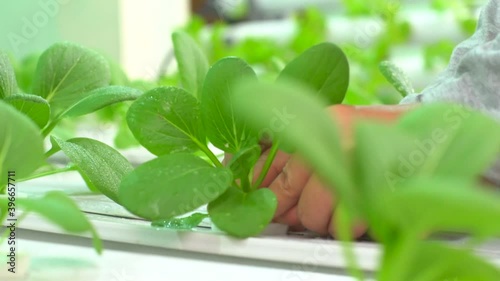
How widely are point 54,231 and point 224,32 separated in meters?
1.17

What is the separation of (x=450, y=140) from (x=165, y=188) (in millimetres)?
118

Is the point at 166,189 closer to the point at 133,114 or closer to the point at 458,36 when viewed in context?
A: the point at 133,114

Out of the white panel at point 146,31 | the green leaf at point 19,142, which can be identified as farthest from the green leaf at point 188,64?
the white panel at point 146,31

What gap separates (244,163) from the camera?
30 centimetres

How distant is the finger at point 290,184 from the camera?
30 centimetres

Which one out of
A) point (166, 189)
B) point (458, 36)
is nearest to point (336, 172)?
point (166, 189)

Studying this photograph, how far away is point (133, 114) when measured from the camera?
29 cm

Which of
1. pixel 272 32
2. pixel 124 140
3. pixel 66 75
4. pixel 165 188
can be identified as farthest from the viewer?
pixel 272 32

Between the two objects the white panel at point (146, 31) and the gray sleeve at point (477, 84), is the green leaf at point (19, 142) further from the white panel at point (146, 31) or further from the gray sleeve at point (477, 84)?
the white panel at point (146, 31)

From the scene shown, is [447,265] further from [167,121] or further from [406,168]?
[167,121]

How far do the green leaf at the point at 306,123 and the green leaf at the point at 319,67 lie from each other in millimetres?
126

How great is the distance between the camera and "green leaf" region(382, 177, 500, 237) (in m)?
0.12

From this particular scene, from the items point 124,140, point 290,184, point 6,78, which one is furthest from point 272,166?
point 124,140

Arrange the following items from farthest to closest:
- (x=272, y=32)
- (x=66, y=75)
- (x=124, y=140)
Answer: (x=272, y=32) < (x=124, y=140) < (x=66, y=75)
